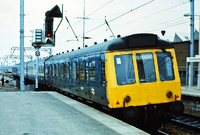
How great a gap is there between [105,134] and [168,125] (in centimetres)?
532

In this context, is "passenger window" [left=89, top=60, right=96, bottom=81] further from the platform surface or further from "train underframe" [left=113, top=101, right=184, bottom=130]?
"train underframe" [left=113, top=101, right=184, bottom=130]

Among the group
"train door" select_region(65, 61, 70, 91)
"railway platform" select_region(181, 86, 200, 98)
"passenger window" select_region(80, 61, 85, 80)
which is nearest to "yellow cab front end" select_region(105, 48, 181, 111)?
"passenger window" select_region(80, 61, 85, 80)

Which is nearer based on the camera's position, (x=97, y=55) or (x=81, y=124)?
(x=81, y=124)

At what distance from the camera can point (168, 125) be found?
36.9 feet

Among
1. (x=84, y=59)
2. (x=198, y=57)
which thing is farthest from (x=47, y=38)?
(x=198, y=57)

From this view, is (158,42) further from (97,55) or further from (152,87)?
(97,55)

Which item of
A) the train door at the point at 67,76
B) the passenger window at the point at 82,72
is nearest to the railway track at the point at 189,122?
the passenger window at the point at 82,72

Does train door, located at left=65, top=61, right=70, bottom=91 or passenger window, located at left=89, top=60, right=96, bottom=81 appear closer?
passenger window, located at left=89, top=60, right=96, bottom=81

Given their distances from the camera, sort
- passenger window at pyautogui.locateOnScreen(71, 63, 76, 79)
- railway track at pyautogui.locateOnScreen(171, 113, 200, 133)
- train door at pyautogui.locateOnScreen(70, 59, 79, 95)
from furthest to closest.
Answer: passenger window at pyautogui.locateOnScreen(71, 63, 76, 79) → train door at pyautogui.locateOnScreen(70, 59, 79, 95) → railway track at pyautogui.locateOnScreen(171, 113, 200, 133)

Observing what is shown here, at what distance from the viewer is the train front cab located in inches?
352

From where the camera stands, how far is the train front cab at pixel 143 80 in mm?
8953

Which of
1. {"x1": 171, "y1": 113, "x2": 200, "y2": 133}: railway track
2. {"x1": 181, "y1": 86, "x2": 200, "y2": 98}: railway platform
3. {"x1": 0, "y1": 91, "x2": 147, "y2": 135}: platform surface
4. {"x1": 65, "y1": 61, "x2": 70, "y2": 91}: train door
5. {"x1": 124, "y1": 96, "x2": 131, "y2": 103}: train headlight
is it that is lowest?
{"x1": 171, "y1": 113, "x2": 200, "y2": 133}: railway track

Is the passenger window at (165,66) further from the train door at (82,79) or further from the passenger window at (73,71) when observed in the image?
the passenger window at (73,71)

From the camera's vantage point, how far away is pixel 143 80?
9.24 m
